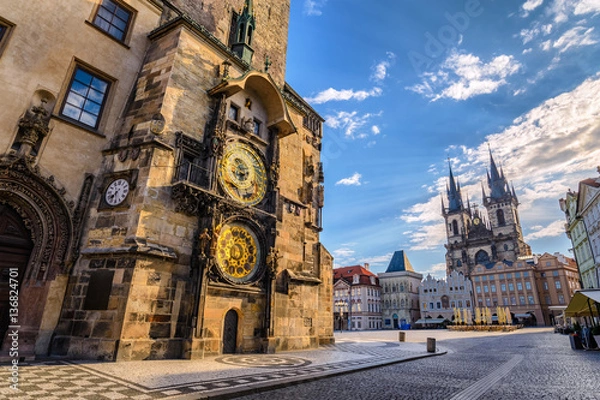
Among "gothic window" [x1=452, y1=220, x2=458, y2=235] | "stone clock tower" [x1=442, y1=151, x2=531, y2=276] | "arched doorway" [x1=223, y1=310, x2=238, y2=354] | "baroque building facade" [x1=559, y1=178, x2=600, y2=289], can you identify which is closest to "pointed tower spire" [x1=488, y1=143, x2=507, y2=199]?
"stone clock tower" [x1=442, y1=151, x2=531, y2=276]

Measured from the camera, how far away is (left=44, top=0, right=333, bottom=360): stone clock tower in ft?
33.4

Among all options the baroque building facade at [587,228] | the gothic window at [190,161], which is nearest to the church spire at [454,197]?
the baroque building facade at [587,228]

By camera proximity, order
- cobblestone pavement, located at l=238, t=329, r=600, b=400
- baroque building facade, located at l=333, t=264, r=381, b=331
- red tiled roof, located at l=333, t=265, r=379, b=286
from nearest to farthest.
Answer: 1. cobblestone pavement, located at l=238, t=329, r=600, b=400
2. baroque building facade, located at l=333, t=264, r=381, b=331
3. red tiled roof, located at l=333, t=265, r=379, b=286

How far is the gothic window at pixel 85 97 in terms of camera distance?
1165 centimetres

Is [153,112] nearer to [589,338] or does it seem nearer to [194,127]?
[194,127]

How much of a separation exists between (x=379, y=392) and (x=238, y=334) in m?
7.49

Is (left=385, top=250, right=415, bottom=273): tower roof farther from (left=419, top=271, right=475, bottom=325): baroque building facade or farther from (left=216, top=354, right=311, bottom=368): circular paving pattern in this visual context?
(left=216, top=354, right=311, bottom=368): circular paving pattern

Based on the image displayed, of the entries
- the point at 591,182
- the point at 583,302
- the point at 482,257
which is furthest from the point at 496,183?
the point at 583,302

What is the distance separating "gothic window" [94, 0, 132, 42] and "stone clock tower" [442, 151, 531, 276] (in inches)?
3577

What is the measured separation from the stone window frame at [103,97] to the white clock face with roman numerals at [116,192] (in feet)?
7.09

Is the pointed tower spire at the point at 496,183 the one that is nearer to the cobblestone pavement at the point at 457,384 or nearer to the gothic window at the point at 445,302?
the gothic window at the point at 445,302

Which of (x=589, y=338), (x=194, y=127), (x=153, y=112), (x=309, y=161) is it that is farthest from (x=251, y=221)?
(x=589, y=338)

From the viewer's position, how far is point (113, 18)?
13.4m

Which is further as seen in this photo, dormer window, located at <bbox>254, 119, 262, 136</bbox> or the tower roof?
the tower roof
